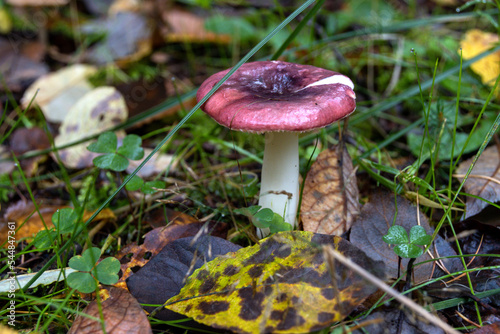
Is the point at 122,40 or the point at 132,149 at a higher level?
the point at 122,40

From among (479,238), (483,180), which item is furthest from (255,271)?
(483,180)

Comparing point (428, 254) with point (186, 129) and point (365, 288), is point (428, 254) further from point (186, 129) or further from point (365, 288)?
point (186, 129)

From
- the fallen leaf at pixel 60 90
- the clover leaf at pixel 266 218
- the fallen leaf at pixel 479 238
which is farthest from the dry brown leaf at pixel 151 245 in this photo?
the fallen leaf at pixel 60 90

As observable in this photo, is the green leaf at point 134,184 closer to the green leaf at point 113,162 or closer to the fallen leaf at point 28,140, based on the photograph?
the green leaf at point 113,162

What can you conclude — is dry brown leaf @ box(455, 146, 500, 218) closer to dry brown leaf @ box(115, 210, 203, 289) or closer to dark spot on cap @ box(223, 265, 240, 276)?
dark spot on cap @ box(223, 265, 240, 276)

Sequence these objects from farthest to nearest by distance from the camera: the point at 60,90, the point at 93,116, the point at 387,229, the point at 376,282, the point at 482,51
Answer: the point at 60,90 → the point at 482,51 → the point at 93,116 → the point at 387,229 → the point at 376,282

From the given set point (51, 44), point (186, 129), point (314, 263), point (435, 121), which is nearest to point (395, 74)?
point (435, 121)

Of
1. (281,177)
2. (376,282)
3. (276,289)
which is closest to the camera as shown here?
(376,282)

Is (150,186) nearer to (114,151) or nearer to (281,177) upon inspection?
(114,151)

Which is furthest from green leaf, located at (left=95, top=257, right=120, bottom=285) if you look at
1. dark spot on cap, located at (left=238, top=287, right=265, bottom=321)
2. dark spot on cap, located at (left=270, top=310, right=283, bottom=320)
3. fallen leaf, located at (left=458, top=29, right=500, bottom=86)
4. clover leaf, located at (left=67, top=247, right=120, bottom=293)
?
fallen leaf, located at (left=458, top=29, right=500, bottom=86)
